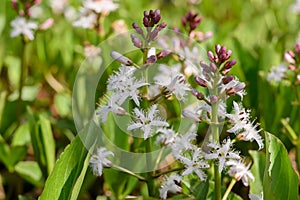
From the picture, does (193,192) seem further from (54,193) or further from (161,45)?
(161,45)

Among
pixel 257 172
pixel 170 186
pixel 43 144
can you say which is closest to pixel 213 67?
pixel 170 186

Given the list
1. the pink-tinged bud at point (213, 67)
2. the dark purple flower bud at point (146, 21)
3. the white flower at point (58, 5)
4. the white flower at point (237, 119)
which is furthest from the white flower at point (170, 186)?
the white flower at point (58, 5)

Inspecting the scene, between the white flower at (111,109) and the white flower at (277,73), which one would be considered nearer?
the white flower at (111,109)

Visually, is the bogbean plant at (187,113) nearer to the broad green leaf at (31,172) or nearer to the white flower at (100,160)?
the white flower at (100,160)

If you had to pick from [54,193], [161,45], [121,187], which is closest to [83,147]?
[54,193]

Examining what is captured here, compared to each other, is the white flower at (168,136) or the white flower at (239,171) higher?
the white flower at (168,136)

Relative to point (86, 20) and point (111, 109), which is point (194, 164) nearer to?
point (111, 109)
